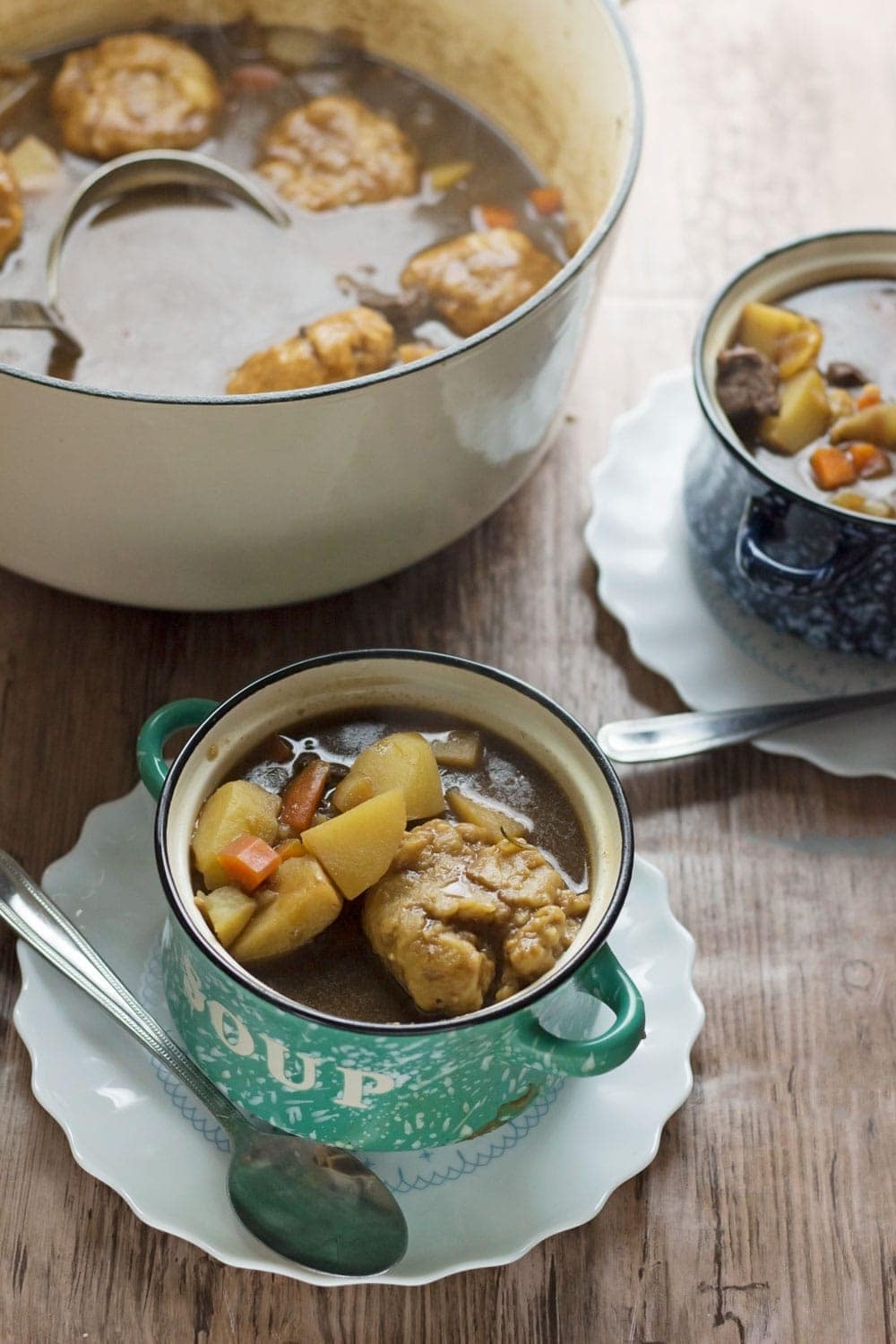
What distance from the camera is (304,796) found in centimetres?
117

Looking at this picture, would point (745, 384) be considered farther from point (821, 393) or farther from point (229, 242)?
point (229, 242)

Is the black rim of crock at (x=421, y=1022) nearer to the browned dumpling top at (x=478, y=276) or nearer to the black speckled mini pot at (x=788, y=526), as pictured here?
the black speckled mini pot at (x=788, y=526)

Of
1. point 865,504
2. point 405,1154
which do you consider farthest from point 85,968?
point 865,504

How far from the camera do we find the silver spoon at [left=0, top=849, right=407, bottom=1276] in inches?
42.9

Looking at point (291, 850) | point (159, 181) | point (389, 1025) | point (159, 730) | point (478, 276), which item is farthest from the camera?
point (159, 181)

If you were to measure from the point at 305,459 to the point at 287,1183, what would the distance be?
0.59m

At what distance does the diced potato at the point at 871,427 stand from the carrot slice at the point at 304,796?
652mm

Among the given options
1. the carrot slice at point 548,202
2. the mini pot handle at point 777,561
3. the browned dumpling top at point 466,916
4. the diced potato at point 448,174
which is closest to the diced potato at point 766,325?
the mini pot handle at point 777,561

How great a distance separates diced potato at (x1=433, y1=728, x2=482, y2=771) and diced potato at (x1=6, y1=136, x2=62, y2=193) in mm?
938

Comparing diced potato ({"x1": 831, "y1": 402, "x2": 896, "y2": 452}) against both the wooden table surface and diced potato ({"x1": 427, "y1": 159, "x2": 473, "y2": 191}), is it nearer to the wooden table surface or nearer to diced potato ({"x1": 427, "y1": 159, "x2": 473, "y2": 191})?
the wooden table surface

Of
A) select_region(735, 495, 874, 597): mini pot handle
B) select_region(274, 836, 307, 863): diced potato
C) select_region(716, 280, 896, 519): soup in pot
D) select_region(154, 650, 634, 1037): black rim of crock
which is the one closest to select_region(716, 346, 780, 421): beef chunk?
select_region(716, 280, 896, 519): soup in pot

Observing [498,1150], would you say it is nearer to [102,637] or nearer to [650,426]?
[102,637]

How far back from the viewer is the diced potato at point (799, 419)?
1.46 m

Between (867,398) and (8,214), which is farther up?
(8,214)
